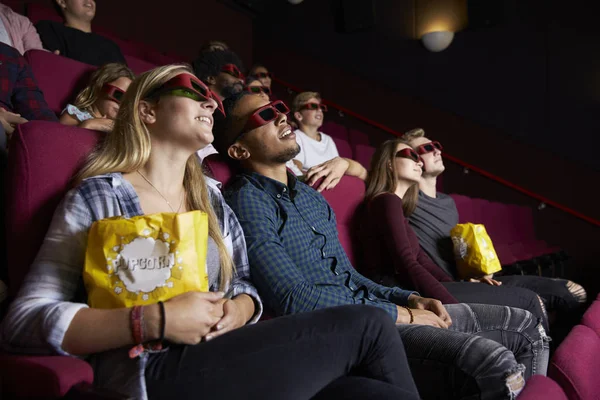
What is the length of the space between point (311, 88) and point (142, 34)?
4.78ft

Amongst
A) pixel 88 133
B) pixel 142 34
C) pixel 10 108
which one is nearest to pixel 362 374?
pixel 88 133

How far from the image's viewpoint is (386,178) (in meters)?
1.71

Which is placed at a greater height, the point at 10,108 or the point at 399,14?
the point at 399,14

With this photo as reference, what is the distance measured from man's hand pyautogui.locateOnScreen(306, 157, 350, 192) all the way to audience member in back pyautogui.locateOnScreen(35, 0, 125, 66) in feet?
3.87

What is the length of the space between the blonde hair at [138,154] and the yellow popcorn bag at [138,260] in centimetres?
21

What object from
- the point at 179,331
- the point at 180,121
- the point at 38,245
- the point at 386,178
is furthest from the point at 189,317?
the point at 386,178

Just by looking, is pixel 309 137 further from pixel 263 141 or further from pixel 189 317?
pixel 189 317

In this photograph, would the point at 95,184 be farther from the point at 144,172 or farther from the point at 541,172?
the point at 541,172

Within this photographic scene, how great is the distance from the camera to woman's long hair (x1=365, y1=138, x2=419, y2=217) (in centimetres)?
169

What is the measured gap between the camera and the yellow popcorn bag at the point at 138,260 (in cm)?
71

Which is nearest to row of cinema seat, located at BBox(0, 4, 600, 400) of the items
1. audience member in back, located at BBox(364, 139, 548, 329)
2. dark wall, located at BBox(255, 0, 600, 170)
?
audience member in back, located at BBox(364, 139, 548, 329)

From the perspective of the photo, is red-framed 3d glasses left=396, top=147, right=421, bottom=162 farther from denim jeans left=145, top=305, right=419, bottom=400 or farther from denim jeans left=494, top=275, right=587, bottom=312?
denim jeans left=145, top=305, right=419, bottom=400

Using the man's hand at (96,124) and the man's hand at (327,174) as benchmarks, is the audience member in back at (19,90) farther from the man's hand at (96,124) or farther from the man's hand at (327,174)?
the man's hand at (327,174)

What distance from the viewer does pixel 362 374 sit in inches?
32.3
